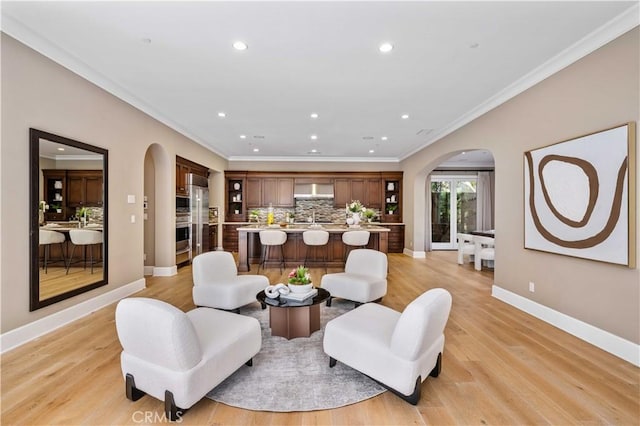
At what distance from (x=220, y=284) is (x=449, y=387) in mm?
2664

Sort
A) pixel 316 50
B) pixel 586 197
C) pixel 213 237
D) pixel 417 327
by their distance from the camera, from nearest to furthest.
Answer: pixel 417 327 → pixel 586 197 → pixel 316 50 → pixel 213 237

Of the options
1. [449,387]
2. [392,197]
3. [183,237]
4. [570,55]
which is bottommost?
[449,387]

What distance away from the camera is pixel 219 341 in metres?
2.11

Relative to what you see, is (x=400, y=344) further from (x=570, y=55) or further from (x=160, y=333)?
(x=570, y=55)

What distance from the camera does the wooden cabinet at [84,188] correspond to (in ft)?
11.4

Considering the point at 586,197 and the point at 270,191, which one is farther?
the point at 270,191

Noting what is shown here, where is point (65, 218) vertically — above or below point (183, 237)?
above

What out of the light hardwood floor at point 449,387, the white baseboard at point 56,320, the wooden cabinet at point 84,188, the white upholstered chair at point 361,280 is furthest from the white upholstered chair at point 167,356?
the wooden cabinet at point 84,188

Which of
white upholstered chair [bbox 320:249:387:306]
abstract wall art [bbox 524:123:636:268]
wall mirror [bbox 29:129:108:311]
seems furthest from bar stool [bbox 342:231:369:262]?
wall mirror [bbox 29:129:108:311]

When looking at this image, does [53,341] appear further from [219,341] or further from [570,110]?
[570,110]

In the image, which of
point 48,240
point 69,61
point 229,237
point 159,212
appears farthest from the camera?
point 229,237

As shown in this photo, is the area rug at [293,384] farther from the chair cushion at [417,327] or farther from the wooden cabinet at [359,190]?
the wooden cabinet at [359,190]

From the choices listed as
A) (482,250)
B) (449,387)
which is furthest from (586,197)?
(482,250)

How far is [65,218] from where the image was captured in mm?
3443
